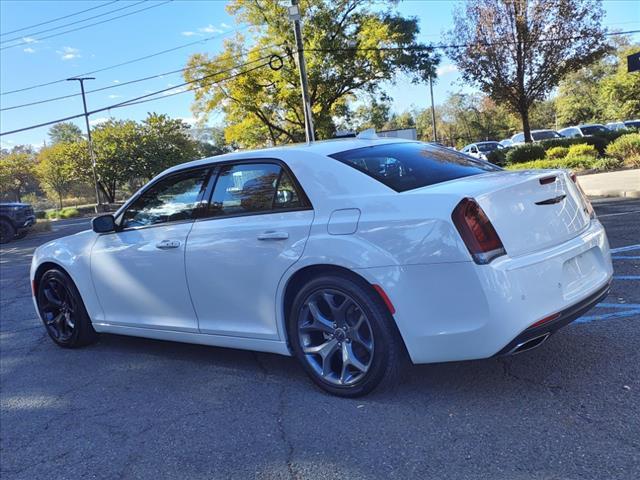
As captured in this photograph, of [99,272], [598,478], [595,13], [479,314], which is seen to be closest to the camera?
[598,478]

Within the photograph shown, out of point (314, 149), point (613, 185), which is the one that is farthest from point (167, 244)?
point (613, 185)

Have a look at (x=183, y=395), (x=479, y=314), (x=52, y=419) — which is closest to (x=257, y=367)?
(x=183, y=395)

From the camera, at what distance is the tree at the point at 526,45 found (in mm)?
22062

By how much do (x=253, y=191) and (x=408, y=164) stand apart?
107cm

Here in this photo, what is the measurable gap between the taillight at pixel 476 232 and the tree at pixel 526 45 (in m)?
22.1

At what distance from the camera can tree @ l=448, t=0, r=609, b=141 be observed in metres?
22.1

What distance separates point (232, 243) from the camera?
12.1 ft

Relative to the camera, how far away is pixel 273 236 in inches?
138

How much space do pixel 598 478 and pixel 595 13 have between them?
81.2 ft

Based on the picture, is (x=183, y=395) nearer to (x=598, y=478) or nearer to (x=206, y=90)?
(x=598, y=478)

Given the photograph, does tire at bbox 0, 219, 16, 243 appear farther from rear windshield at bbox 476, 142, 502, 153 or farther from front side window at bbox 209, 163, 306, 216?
rear windshield at bbox 476, 142, 502, 153

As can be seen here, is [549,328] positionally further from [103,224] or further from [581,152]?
[581,152]

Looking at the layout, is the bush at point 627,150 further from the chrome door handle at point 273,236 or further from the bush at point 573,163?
the chrome door handle at point 273,236

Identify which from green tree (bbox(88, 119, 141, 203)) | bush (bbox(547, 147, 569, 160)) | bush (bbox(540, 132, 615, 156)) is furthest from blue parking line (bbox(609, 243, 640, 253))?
green tree (bbox(88, 119, 141, 203))
